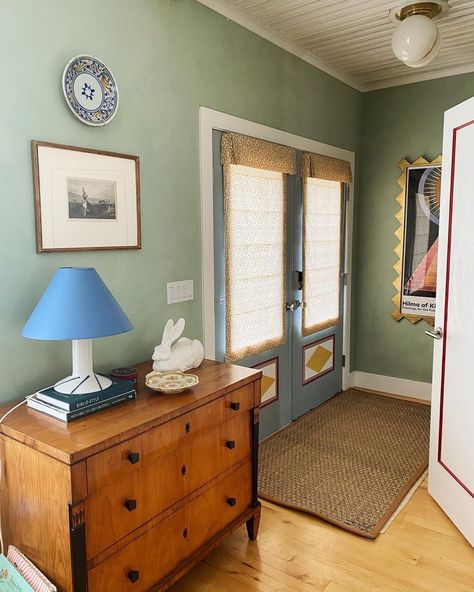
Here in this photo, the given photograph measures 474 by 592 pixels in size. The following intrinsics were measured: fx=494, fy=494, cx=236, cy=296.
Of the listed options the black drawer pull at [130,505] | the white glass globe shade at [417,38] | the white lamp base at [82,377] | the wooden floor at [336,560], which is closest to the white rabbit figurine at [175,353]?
the white lamp base at [82,377]

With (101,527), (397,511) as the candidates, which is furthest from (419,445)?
(101,527)

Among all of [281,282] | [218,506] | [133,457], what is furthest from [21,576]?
[281,282]

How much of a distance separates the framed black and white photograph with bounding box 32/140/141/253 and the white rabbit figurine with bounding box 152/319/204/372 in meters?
0.44

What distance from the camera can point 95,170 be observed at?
205 centimetres

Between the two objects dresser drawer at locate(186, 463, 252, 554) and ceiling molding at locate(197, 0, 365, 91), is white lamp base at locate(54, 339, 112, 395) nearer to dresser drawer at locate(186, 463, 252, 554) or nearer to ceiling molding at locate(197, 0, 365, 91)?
dresser drawer at locate(186, 463, 252, 554)

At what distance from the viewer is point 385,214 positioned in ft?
13.4

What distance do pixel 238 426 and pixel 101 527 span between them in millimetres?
731

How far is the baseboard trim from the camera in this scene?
404 cm

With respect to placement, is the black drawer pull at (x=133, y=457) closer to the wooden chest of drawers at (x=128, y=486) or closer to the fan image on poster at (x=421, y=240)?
the wooden chest of drawers at (x=128, y=486)

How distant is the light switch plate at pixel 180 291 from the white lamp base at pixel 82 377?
0.75 m

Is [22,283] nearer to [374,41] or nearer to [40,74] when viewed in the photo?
[40,74]

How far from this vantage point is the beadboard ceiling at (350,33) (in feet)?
8.87

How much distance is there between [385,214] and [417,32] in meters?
1.69

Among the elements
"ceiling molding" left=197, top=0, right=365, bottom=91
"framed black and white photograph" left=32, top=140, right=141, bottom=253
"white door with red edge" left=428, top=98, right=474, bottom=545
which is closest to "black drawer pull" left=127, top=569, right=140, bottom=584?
"framed black and white photograph" left=32, top=140, right=141, bottom=253
